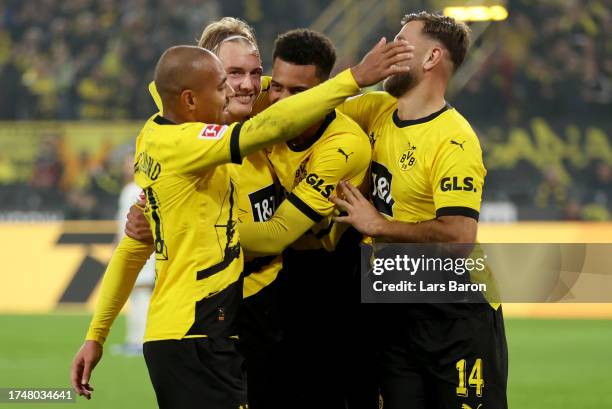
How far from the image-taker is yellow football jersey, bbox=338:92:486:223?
4234 mm

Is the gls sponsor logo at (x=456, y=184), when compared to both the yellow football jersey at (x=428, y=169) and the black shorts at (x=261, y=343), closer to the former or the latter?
the yellow football jersey at (x=428, y=169)

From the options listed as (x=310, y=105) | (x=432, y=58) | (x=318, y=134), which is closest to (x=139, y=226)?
(x=318, y=134)

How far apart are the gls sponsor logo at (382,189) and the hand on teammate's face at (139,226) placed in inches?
38.4

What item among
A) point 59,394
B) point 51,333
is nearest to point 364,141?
point 59,394

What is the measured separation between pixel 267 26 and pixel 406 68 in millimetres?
15634

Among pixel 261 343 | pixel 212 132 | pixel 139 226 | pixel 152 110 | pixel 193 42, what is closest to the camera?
pixel 212 132

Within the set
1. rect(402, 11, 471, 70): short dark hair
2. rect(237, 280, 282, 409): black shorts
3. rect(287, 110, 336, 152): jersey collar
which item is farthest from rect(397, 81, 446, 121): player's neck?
rect(237, 280, 282, 409): black shorts

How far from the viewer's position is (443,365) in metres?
4.38

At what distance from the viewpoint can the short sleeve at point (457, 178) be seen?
4215 mm

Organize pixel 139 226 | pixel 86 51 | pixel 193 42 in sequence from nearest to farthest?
pixel 139 226, pixel 193 42, pixel 86 51

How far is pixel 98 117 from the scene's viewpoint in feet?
61.2

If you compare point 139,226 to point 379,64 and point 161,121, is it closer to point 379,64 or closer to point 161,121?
point 161,121

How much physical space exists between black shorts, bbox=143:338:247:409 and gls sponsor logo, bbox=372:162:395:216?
0.99m

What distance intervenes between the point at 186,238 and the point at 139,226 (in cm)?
50
